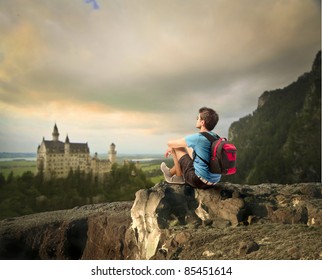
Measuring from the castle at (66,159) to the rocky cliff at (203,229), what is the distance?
0.72 m

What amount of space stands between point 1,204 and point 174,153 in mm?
2688

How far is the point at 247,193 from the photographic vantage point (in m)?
3.59

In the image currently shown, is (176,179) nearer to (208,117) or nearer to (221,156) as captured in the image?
(221,156)

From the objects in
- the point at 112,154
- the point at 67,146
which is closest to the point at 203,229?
the point at 112,154

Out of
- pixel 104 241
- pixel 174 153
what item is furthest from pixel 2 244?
pixel 174 153

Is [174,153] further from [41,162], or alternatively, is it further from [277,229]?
[41,162]

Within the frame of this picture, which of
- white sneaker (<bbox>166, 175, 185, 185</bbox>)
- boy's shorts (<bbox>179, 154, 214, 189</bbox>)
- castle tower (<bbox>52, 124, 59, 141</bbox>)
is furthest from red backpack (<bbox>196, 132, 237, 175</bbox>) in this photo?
castle tower (<bbox>52, 124, 59, 141</bbox>)

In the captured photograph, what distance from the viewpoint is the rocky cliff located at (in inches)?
105

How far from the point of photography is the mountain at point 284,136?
480cm

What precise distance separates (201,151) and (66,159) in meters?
2.07

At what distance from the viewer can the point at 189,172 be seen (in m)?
2.67

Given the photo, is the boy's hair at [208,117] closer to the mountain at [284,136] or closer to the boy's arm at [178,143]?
the boy's arm at [178,143]

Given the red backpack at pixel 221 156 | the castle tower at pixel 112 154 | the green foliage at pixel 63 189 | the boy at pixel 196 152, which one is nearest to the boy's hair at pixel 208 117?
the boy at pixel 196 152
